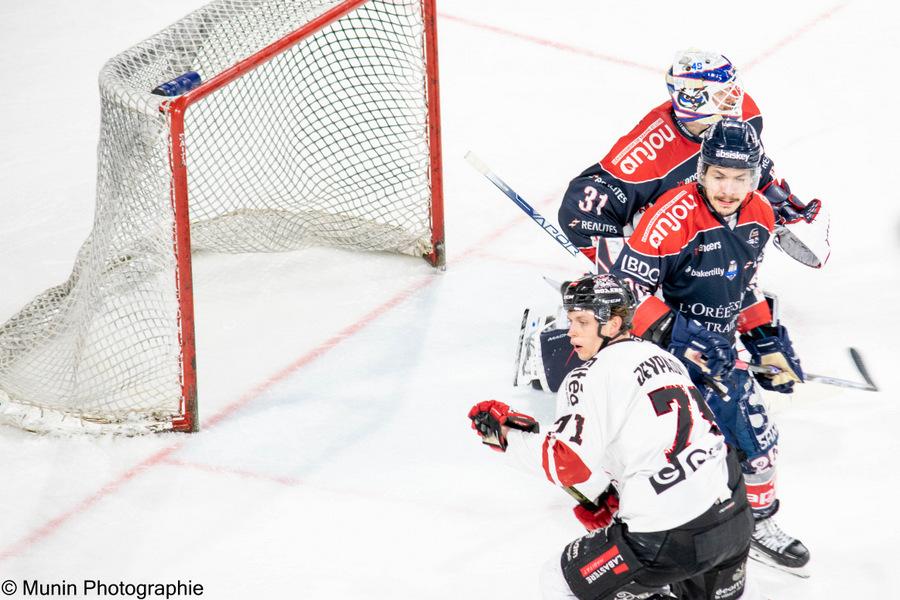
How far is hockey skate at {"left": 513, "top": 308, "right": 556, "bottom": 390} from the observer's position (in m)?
5.00

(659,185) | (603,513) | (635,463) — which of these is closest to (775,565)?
(603,513)

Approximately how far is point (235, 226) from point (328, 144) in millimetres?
499

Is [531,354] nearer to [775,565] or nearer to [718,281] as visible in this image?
[718,281]

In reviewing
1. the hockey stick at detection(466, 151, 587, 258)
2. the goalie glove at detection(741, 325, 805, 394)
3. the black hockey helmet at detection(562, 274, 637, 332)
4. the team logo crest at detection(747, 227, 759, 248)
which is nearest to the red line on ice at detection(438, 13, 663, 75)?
the hockey stick at detection(466, 151, 587, 258)

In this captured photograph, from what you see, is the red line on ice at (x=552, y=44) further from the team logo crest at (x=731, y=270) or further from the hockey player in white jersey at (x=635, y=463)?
the hockey player in white jersey at (x=635, y=463)

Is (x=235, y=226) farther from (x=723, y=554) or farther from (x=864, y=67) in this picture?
(x=864, y=67)

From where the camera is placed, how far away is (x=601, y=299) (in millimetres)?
3471

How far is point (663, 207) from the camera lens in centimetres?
417

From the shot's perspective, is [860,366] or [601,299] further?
[860,366]

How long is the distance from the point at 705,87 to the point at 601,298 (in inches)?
58.9

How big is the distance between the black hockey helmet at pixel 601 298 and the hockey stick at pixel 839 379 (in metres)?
0.86

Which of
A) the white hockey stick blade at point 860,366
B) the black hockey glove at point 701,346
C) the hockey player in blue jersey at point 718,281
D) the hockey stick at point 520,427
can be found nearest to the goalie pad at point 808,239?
the white hockey stick blade at point 860,366

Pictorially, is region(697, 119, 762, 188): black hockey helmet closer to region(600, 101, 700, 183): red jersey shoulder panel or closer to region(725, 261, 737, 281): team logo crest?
region(725, 261, 737, 281): team logo crest

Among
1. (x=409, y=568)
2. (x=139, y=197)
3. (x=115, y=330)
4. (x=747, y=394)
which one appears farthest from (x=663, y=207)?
(x=115, y=330)
